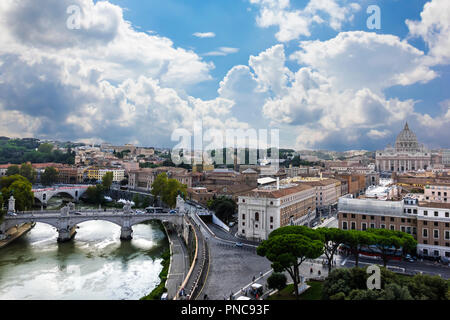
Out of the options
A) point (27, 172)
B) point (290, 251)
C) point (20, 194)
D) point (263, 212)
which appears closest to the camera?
point (290, 251)

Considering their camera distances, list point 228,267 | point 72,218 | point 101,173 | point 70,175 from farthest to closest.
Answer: point 70,175 → point 101,173 → point 72,218 → point 228,267

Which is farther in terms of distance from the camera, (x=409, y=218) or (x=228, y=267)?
(x=409, y=218)

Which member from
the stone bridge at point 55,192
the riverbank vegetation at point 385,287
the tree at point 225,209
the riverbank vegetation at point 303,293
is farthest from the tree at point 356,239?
the stone bridge at point 55,192

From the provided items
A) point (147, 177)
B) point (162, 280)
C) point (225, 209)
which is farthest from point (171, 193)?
point (147, 177)

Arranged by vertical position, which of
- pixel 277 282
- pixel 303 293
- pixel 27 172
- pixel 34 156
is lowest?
pixel 303 293

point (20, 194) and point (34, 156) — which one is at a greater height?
point (34, 156)

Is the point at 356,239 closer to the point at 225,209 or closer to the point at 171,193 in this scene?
the point at 225,209
